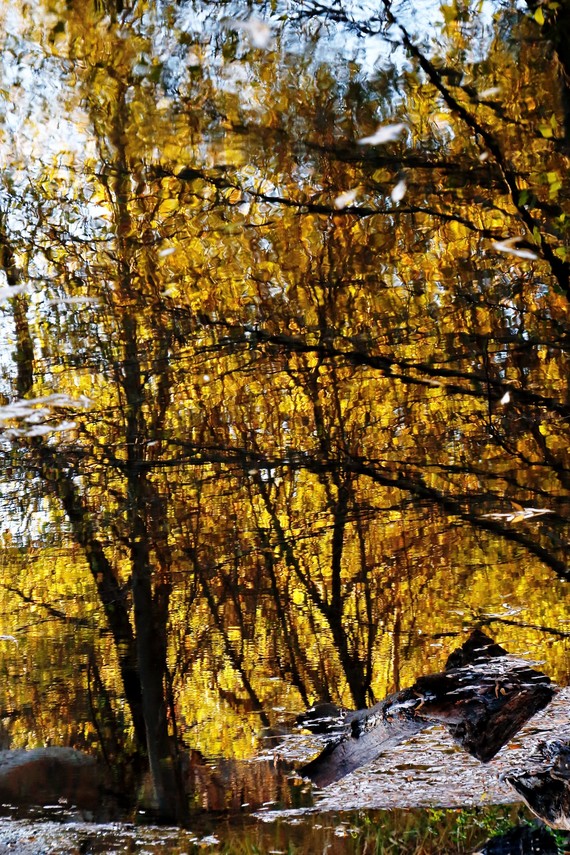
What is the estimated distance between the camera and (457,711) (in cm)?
116

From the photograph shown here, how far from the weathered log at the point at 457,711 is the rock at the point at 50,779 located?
367mm

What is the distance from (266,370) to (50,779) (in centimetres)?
80

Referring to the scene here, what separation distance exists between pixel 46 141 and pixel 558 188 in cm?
98

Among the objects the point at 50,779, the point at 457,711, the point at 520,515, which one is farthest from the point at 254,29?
the point at 50,779

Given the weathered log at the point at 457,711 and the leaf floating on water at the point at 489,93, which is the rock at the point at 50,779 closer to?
the weathered log at the point at 457,711

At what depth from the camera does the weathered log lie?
1.16m

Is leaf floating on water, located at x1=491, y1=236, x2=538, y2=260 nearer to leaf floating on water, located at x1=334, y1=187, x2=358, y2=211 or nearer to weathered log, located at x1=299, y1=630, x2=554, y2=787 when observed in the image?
leaf floating on water, located at x1=334, y1=187, x2=358, y2=211

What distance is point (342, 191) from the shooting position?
1.32 m

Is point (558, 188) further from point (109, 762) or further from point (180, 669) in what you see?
point (109, 762)

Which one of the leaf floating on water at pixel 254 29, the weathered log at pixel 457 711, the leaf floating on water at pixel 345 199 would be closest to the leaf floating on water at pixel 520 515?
the weathered log at pixel 457 711

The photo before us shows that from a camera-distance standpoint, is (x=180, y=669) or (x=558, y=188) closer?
(x=180, y=669)

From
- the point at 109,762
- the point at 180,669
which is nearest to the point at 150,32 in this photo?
the point at 180,669

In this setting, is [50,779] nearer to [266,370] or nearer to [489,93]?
[266,370]

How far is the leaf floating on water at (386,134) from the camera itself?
52.2 inches
